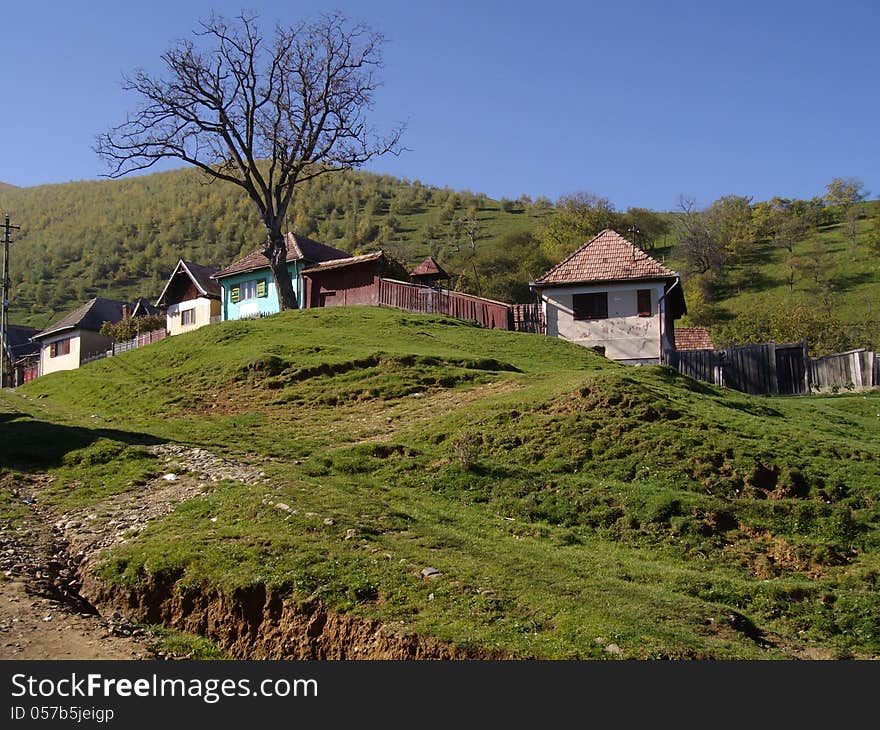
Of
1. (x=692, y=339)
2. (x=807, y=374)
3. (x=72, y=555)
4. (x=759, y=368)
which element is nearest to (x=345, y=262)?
(x=692, y=339)

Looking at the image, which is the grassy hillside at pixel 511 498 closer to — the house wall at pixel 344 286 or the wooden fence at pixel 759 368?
the wooden fence at pixel 759 368

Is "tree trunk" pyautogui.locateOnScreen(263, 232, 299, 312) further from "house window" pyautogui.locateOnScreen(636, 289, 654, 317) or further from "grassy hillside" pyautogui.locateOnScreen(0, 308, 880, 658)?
"house window" pyautogui.locateOnScreen(636, 289, 654, 317)

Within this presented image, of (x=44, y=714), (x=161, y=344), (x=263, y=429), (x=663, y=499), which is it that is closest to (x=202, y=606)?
(x=44, y=714)

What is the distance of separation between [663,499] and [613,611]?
18.7 feet

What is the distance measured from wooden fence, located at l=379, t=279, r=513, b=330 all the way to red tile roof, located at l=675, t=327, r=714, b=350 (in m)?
12.8

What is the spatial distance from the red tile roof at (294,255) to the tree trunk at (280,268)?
4836mm

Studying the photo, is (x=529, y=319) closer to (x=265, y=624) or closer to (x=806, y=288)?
(x=265, y=624)

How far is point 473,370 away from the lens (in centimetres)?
2727

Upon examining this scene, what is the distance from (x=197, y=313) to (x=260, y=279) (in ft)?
25.0

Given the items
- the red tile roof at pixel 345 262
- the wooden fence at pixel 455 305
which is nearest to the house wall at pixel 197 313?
the red tile roof at pixel 345 262

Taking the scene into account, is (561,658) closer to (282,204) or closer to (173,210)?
(282,204)

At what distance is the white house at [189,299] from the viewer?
5841 centimetres

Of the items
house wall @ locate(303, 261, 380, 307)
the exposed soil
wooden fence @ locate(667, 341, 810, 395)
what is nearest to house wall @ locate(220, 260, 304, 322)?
house wall @ locate(303, 261, 380, 307)

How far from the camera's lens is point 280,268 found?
152 feet
